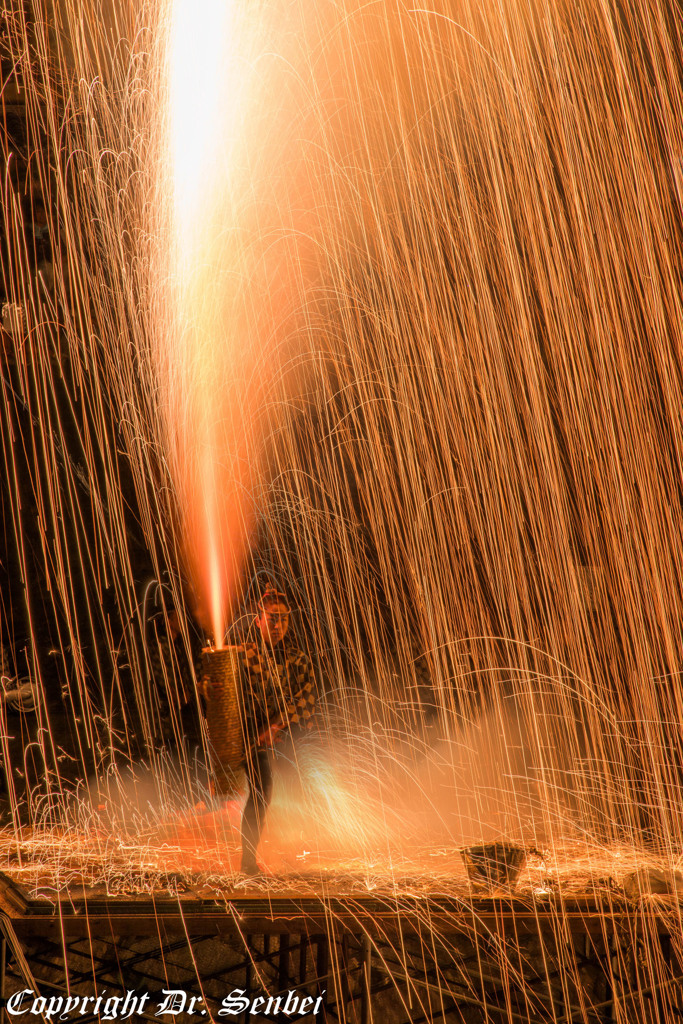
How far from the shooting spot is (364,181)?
7.66m

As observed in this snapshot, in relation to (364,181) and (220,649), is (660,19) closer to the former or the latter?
(364,181)

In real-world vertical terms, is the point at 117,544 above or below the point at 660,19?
below

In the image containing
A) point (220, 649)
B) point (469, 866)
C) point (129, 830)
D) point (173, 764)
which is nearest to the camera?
point (469, 866)

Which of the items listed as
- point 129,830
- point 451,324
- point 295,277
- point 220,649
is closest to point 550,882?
point 220,649

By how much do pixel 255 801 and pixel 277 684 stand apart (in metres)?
1.18

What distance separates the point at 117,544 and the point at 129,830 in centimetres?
274

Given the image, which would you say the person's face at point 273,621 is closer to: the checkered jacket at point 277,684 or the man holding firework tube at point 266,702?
the man holding firework tube at point 266,702

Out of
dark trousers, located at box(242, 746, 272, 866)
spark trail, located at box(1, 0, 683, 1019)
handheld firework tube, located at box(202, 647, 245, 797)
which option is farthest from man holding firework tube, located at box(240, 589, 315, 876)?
spark trail, located at box(1, 0, 683, 1019)

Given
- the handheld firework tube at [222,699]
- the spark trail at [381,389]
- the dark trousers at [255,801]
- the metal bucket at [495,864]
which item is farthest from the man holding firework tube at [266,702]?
the metal bucket at [495,864]

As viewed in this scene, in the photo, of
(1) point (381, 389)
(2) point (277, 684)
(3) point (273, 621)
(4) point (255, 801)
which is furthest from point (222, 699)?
(1) point (381, 389)

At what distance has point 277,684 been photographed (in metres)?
4.96

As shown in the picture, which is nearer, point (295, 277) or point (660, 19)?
point (660, 19)

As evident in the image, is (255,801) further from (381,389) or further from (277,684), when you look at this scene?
(381,389)

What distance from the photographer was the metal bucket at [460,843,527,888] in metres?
3.12
